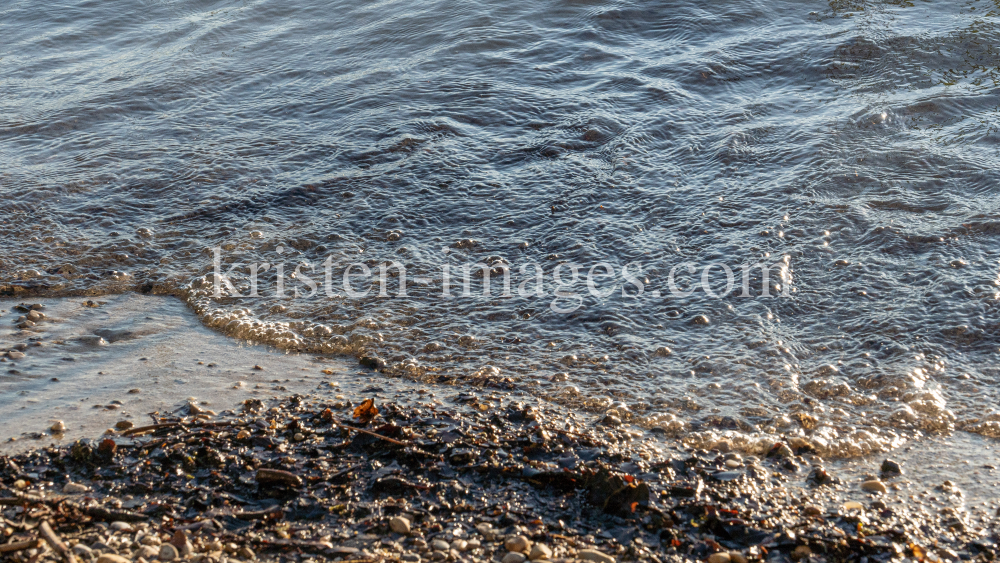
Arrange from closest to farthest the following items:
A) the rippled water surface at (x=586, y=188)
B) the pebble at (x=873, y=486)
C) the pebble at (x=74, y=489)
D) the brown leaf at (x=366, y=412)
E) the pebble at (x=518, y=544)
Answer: the pebble at (x=518, y=544)
the pebble at (x=74, y=489)
the pebble at (x=873, y=486)
the brown leaf at (x=366, y=412)
the rippled water surface at (x=586, y=188)

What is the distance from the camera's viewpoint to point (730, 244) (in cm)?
495

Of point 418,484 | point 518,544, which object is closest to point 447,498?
point 418,484

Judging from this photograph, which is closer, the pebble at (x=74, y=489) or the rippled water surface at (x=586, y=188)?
the pebble at (x=74, y=489)

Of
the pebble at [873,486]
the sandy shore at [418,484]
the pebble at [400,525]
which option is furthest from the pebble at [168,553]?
the pebble at [873,486]

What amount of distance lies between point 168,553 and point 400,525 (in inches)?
31.3

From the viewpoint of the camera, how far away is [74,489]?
2811mm

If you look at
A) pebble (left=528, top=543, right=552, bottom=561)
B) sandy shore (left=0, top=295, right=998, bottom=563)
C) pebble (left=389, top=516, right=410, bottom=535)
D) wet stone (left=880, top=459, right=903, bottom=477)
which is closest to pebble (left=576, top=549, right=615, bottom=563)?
sandy shore (left=0, top=295, right=998, bottom=563)

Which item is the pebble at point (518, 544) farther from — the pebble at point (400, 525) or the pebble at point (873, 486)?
the pebble at point (873, 486)

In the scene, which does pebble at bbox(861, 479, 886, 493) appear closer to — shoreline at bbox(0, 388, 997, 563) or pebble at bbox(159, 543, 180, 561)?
shoreline at bbox(0, 388, 997, 563)

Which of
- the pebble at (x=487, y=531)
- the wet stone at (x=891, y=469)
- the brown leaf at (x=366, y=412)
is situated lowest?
the pebble at (x=487, y=531)

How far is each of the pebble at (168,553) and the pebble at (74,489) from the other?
560 millimetres

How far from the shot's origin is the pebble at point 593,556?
8.31ft

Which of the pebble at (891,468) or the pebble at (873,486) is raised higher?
the pebble at (891,468)

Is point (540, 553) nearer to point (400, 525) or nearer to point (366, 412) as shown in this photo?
point (400, 525)
